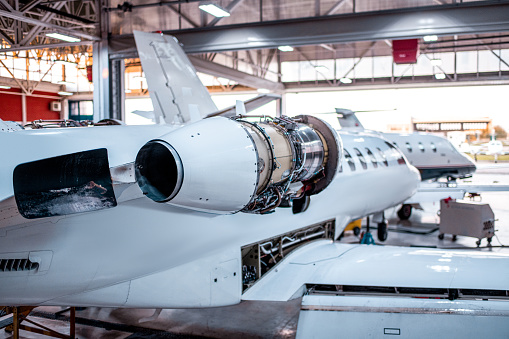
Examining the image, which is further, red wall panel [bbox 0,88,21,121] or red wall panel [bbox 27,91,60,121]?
red wall panel [bbox 27,91,60,121]

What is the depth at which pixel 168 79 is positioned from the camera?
39.4 ft

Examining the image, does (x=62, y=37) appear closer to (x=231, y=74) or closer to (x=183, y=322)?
(x=183, y=322)

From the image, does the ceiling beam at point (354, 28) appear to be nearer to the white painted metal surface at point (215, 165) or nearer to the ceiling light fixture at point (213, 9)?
the ceiling light fixture at point (213, 9)

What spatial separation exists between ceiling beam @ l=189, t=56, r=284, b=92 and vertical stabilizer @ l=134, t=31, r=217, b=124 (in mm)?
8405

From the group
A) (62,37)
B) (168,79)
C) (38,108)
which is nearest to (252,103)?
(168,79)

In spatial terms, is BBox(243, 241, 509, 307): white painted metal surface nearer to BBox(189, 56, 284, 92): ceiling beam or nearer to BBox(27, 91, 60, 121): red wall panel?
BBox(189, 56, 284, 92): ceiling beam

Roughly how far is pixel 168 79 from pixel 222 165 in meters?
8.08

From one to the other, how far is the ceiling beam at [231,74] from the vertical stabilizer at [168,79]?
8.40 metres

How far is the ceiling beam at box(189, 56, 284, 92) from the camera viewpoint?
2167cm

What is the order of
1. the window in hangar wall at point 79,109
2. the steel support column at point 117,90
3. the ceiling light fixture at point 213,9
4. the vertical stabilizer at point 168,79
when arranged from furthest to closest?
the window in hangar wall at point 79,109 < the steel support column at point 117,90 < the vertical stabilizer at point 168,79 < the ceiling light fixture at point 213,9

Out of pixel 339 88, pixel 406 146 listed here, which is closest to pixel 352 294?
pixel 406 146

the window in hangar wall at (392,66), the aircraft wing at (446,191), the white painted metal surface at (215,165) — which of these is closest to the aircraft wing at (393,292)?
the white painted metal surface at (215,165)

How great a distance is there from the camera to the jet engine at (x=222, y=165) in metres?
4.21

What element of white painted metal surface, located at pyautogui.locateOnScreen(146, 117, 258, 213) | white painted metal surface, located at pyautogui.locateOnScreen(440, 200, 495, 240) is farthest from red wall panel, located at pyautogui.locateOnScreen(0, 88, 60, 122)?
white painted metal surface, located at pyautogui.locateOnScreen(146, 117, 258, 213)
